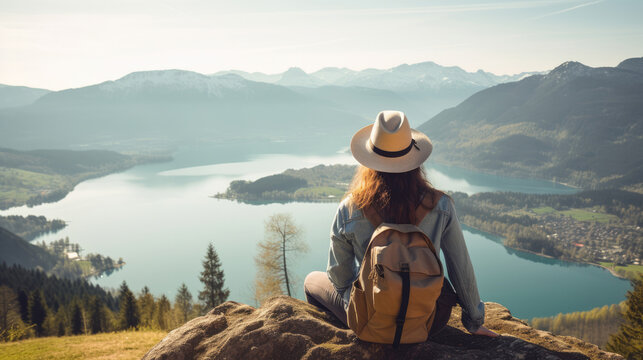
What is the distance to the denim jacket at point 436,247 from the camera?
2.73 metres

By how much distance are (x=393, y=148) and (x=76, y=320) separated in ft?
87.8

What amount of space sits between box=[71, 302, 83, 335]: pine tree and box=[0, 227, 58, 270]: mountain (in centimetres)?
5544

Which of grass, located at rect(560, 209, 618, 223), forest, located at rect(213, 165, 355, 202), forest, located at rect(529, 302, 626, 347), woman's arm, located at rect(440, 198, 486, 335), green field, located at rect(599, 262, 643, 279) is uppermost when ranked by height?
woman's arm, located at rect(440, 198, 486, 335)

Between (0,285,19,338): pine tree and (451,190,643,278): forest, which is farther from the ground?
(0,285,19,338): pine tree

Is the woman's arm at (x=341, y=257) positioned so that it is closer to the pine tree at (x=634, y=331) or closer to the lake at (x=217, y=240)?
the pine tree at (x=634, y=331)

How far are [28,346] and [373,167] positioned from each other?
9.91 metres

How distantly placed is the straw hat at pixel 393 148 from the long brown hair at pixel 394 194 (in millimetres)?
75

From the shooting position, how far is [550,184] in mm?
142250

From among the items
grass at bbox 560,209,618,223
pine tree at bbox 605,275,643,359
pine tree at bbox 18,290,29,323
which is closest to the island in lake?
grass at bbox 560,209,618,223

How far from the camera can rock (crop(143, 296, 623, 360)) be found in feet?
9.22

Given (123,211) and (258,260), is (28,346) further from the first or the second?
(123,211)

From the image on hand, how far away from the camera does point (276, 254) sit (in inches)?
615

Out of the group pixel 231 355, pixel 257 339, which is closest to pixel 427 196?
pixel 257 339

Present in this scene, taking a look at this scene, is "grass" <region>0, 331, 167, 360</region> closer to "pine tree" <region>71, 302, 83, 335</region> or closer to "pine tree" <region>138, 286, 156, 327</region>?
"pine tree" <region>138, 286, 156, 327</region>
